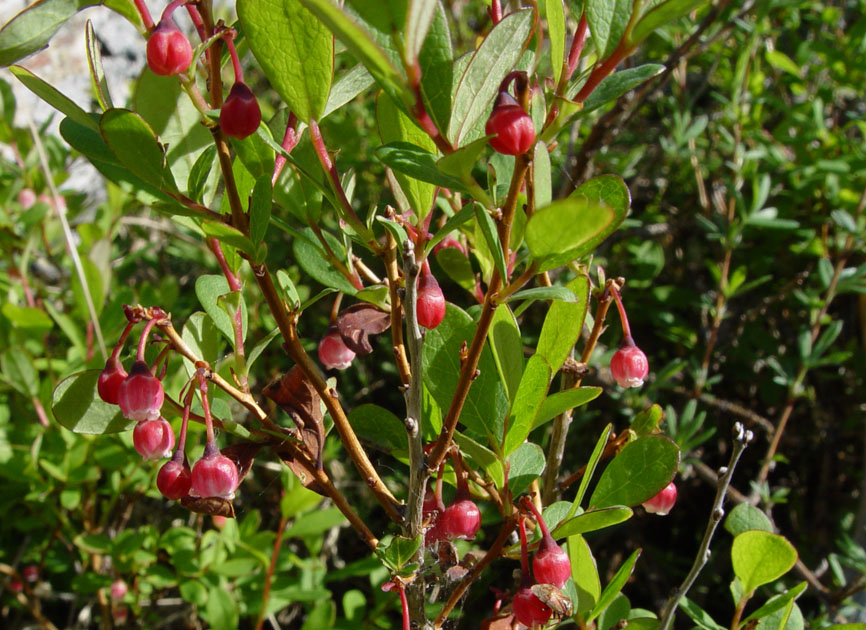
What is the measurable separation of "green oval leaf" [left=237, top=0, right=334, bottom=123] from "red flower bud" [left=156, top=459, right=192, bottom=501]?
0.38m

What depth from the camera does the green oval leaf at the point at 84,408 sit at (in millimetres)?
754

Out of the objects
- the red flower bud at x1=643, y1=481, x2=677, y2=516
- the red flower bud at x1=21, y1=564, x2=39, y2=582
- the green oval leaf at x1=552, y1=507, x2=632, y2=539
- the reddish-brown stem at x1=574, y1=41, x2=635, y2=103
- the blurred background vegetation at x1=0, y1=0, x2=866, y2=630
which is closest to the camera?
the reddish-brown stem at x1=574, y1=41, x2=635, y2=103

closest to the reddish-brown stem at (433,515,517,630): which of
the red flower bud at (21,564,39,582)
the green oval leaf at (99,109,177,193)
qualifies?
the green oval leaf at (99,109,177,193)

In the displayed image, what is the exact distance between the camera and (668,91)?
2441 mm

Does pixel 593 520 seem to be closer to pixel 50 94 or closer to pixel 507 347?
pixel 507 347

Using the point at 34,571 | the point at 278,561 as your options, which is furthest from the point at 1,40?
the point at 34,571

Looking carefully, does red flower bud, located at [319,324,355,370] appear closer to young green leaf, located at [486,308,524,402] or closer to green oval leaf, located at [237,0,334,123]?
young green leaf, located at [486,308,524,402]

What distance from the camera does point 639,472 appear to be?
73 centimetres

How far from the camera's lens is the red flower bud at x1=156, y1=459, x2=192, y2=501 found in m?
0.74

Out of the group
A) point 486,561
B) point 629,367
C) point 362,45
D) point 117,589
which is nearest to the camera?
point 362,45

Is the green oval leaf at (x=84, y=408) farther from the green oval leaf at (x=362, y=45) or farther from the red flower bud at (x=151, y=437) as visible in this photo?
the green oval leaf at (x=362, y=45)

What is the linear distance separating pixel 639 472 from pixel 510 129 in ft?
1.26

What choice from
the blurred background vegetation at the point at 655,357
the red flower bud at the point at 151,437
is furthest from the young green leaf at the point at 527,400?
the blurred background vegetation at the point at 655,357

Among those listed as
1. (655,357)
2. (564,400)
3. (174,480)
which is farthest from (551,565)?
(655,357)
